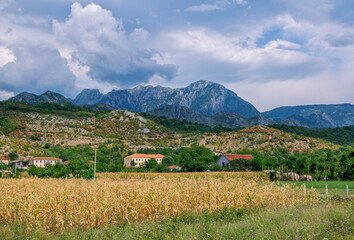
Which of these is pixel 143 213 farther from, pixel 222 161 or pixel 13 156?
pixel 13 156

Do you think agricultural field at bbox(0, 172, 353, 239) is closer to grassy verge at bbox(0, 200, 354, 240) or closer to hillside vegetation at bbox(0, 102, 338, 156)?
grassy verge at bbox(0, 200, 354, 240)

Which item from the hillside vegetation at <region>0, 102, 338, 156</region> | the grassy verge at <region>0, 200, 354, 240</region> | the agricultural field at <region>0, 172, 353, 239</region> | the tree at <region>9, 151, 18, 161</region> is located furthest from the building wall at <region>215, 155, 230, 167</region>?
the grassy verge at <region>0, 200, 354, 240</region>

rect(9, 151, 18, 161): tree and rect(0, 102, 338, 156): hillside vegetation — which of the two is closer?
rect(9, 151, 18, 161): tree

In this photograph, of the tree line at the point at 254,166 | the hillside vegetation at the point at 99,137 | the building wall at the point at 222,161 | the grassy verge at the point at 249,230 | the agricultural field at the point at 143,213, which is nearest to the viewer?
the grassy verge at the point at 249,230

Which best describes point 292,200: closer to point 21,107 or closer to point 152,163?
point 152,163

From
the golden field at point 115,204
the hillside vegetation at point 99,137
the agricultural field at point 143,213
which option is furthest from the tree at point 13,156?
the agricultural field at point 143,213

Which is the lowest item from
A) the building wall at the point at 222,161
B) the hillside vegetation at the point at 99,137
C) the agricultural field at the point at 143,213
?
the building wall at the point at 222,161

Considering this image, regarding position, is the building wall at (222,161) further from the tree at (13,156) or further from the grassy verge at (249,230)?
the grassy verge at (249,230)

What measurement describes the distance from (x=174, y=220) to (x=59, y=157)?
12328cm

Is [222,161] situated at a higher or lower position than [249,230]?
lower

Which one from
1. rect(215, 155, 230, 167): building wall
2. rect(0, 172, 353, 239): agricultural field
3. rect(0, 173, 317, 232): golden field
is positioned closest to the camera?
rect(0, 172, 353, 239): agricultural field

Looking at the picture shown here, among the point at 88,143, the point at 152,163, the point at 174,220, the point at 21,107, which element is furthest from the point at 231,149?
the point at 21,107

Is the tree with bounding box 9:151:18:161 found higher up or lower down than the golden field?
lower down

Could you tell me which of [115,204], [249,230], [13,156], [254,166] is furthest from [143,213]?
[13,156]
